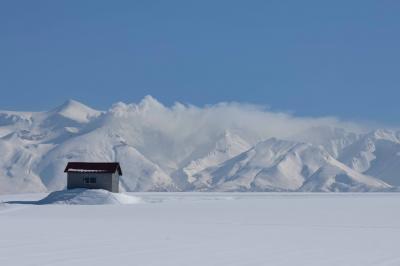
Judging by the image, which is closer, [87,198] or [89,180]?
[87,198]

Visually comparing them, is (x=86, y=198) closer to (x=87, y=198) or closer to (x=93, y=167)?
(x=87, y=198)

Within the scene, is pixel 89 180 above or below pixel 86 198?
above

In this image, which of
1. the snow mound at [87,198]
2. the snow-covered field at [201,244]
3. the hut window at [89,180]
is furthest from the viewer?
the hut window at [89,180]

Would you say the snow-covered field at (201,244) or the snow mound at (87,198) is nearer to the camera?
the snow-covered field at (201,244)

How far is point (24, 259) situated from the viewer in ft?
69.4

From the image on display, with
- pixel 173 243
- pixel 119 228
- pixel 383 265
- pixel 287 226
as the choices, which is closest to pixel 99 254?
pixel 173 243

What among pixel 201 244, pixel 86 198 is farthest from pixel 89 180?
pixel 201 244

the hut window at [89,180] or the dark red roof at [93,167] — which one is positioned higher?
the dark red roof at [93,167]

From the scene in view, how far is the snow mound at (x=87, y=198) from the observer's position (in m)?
71.6

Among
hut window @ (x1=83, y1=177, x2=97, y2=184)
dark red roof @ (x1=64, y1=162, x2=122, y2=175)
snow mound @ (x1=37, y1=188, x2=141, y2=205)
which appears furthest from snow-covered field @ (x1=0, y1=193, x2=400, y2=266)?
hut window @ (x1=83, y1=177, x2=97, y2=184)

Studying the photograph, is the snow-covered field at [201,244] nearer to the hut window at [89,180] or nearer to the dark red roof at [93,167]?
the dark red roof at [93,167]

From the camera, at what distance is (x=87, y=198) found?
72625 mm

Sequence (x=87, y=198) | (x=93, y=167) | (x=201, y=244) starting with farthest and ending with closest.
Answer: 1. (x=93, y=167)
2. (x=87, y=198)
3. (x=201, y=244)

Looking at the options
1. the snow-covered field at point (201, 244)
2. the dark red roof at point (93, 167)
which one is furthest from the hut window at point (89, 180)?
the snow-covered field at point (201, 244)
